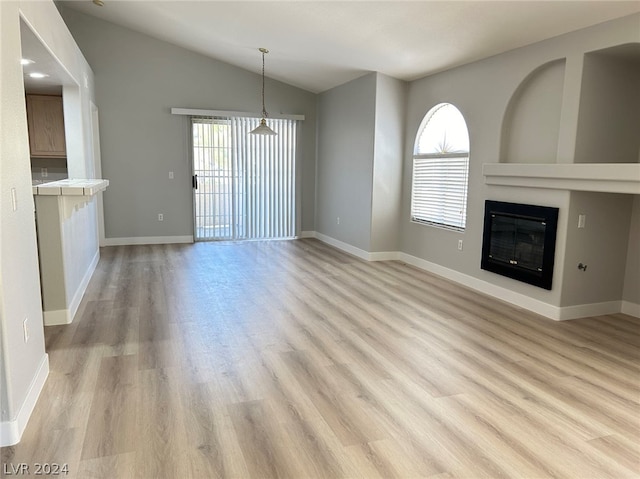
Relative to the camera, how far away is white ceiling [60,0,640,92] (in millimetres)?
3697

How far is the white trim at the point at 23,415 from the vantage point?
212cm

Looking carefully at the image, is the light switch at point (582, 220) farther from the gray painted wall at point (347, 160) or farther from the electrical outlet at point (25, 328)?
the electrical outlet at point (25, 328)

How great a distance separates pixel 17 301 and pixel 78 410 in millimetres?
669

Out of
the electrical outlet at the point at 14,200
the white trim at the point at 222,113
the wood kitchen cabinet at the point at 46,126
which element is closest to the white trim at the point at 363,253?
the white trim at the point at 222,113

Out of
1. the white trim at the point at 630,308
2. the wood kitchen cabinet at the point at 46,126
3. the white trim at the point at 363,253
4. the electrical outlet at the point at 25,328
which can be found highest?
the wood kitchen cabinet at the point at 46,126

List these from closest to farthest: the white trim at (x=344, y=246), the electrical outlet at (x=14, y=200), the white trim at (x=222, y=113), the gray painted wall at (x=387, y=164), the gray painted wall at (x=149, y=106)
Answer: the electrical outlet at (x=14, y=200), the gray painted wall at (x=387, y=164), the white trim at (x=344, y=246), the gray painted wall at (x=149, y=106), the white trim at (x=222, y=113)

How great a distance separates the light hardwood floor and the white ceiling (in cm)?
256

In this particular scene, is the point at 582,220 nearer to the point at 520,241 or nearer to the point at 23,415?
the point at 520,241

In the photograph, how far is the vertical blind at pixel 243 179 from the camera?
7.69 metres

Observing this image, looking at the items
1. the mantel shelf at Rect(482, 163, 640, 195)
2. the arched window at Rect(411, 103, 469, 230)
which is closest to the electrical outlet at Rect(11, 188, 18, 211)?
the mantel shelf at Rect(482, 163, 640, 195)

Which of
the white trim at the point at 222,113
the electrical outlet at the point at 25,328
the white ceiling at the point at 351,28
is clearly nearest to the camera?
Result: the electrical outlet at the point at 25,328

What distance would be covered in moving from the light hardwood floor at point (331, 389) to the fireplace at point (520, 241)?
37 centimetres

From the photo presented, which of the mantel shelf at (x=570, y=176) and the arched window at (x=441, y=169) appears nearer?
the mantel shelf at (x=570, y=176)

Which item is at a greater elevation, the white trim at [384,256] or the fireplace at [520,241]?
the fireplace at [520,241]
